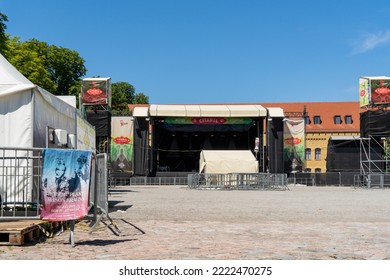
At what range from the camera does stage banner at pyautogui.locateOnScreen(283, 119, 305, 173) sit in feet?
162

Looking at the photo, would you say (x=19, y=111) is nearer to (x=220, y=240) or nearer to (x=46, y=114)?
(x=46, y=114)

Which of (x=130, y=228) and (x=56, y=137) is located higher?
(x=56, y=137)

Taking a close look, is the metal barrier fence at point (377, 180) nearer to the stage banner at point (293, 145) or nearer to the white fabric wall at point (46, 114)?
the stage banner at point (293, 145)

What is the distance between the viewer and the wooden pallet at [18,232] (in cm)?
686

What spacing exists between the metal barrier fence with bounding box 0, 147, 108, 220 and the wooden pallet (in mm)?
140

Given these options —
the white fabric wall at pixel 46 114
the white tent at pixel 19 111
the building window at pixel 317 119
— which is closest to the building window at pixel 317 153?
the building window at pixel 317 119

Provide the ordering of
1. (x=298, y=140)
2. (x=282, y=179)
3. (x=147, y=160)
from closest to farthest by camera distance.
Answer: (x=282, y=179) → (x=147, y=160) → (x=298, y=140)

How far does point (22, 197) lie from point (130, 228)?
234 cm

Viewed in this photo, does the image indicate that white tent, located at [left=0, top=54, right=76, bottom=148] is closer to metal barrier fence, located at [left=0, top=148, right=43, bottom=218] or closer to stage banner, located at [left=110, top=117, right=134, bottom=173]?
metal barrier fence, located at [left=0, top=148, right=43, bottom=218]

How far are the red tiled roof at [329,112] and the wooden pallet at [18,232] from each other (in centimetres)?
6926
